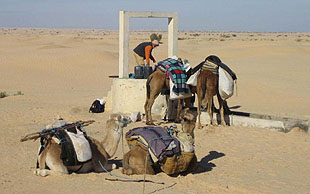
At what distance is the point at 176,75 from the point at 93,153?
15.0ft

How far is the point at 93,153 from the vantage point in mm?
7863

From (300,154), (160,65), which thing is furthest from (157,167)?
(160,65)

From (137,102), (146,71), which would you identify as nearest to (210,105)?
(137,102)

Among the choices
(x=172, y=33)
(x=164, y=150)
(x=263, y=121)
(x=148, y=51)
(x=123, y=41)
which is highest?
(x=172, y=33)

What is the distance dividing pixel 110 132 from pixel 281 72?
20.7 metres

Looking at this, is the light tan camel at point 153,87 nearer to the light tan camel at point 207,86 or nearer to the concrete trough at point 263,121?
the light tan camel at point 207,86

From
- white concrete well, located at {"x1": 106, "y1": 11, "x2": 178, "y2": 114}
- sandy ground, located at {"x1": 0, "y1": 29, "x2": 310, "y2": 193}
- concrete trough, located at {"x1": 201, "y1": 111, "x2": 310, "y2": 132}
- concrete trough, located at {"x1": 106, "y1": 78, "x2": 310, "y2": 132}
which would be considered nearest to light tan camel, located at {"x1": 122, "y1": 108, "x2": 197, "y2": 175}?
sandy ground, located at {"x1": 0, "y1": 29, "x2": 310, "y2": 193}

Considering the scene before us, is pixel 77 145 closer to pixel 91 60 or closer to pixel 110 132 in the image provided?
pixel 110 132

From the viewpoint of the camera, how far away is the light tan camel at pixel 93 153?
25.0 ft

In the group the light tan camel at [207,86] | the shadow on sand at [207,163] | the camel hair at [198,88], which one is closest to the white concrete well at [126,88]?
the camel hair at [198,88]

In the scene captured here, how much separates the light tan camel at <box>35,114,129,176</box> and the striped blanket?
14.0ft

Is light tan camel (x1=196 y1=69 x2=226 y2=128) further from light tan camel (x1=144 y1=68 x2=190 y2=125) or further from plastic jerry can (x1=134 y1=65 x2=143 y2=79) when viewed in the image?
plastic jerry can (x1=134 y1=65 x2=143 y2=79)

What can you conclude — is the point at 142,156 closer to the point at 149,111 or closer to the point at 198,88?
the point at 149,111

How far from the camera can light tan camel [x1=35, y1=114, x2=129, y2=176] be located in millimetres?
7616
